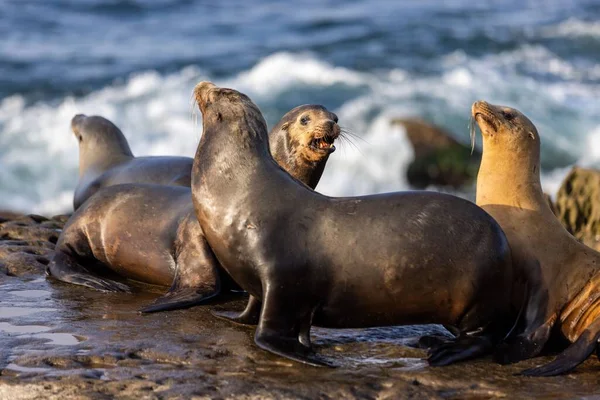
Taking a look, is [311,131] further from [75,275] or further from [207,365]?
[207,365]

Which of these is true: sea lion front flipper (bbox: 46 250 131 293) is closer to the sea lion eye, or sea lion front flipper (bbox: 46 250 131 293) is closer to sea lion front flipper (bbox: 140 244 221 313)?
sea lion front flipper (bbox: 140 244 221 313)

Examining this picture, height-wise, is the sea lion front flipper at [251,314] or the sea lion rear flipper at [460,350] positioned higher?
the sea lion front flipper at [251,314]

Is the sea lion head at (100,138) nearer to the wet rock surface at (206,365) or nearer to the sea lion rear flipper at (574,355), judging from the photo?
the wet rock surface at (206,365)

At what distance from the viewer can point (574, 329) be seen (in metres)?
6.20

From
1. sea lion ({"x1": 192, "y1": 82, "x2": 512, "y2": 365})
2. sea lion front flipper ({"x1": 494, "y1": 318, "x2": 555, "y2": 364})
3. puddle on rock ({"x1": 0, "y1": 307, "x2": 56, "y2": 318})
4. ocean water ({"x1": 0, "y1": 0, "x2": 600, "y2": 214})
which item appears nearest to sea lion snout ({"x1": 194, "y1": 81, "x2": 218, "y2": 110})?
sea lion ({"x1": 192, "y1": 82, "x2": 512, "y2": 365})

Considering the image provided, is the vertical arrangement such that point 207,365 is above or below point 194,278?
below

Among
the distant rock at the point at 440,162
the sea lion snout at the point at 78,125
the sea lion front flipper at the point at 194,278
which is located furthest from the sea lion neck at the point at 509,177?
the distant rock at the point at 440,162

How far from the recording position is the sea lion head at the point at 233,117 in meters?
6.30

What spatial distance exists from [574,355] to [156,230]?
119 inches

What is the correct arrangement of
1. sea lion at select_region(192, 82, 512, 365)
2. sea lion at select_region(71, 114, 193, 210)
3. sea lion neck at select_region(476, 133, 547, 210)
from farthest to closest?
sea lion at select_region(71, 114, 193, 210), sea lion neck at select_region(476, 133, 547, 210), sea lion at select_region(192, 82, 512, 365)

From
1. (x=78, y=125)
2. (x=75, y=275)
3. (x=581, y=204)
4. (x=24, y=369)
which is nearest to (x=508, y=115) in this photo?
(x=75, y=275)

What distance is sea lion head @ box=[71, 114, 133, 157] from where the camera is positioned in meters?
11.1

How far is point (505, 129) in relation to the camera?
704 centimetres

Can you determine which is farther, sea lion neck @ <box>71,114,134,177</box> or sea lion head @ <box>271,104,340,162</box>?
sea lion neck @ <box>71,114,134,177</box>
